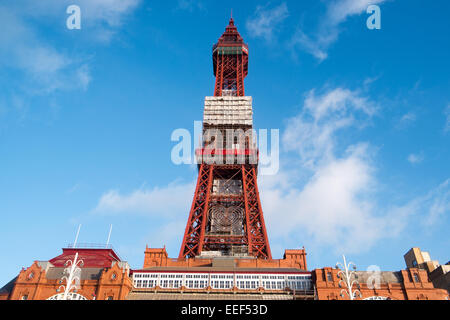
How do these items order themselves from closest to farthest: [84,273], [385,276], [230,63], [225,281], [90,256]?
[385,276] → [84,273] → [225,281] → [90,256] → [230,63]

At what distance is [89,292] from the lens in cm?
3662

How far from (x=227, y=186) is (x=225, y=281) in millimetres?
23984

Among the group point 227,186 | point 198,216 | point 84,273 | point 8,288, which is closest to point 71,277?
point 84,273

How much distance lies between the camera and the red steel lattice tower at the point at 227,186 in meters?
51.6

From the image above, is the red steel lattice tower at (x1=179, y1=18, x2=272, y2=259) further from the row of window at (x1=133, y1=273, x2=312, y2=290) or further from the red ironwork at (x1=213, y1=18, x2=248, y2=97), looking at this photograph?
the row of window at (x1=133, y1=273, x2=312, y2=290)

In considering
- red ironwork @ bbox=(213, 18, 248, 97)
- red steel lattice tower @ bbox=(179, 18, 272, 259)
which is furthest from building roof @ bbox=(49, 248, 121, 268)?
red ironwork @ bbox=(213, 18, 248, 97)

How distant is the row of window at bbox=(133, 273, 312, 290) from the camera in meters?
39.6

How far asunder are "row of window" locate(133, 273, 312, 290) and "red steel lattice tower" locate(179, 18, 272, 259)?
8.18m

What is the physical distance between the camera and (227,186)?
6191cm

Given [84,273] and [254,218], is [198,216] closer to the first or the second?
[254,218]

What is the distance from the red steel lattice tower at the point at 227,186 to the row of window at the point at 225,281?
8180mm
